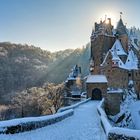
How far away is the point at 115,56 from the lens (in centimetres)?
5075

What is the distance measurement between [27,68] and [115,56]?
74480 millimetres

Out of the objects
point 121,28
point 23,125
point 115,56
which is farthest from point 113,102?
point 23,125

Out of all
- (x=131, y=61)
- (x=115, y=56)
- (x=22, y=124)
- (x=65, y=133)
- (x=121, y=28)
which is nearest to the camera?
(x=22, y=124)

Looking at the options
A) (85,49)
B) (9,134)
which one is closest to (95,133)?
(9,134)

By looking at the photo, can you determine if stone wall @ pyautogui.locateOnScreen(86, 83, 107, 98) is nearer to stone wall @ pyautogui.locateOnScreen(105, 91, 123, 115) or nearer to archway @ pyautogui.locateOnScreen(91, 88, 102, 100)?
archway @ pyautogui.locateOnScreen(91, 88, 102, 100)

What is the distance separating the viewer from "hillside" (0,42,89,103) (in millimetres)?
104062

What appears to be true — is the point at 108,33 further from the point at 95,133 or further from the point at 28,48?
the point at 28,48

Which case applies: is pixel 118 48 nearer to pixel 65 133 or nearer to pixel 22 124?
pixel 65 133

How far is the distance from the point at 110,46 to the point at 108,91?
Answer: 1612 cm

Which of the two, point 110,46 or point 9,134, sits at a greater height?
point 110,46

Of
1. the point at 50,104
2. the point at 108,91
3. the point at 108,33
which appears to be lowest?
the point at 50,104

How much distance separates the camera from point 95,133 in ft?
50.0

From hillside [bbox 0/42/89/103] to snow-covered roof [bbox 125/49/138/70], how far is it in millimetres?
44521

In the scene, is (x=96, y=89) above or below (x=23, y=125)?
below
